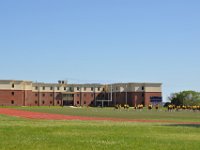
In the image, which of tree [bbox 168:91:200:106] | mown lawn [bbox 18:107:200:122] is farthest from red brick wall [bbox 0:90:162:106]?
mown lawn [bbox 18:107:200:122]

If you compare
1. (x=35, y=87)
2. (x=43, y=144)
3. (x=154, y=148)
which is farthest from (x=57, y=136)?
(x=35, y=87)

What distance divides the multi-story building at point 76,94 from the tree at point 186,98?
27.8 feet

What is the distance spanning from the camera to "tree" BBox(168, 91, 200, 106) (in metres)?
171

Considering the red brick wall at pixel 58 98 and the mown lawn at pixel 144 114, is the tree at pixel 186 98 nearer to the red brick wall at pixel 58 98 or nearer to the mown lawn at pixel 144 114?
the red brick wall at pixel 58 98

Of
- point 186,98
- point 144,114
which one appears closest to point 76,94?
point 186,98

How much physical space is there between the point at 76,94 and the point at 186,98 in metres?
42.7

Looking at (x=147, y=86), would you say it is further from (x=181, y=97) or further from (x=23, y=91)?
(x=23, y=91)

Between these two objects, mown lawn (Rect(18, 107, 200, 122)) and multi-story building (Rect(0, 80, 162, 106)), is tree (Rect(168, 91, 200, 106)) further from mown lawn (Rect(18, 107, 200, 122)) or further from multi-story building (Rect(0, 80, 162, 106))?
mown lawn (Rect(18, 107, 200, 122))

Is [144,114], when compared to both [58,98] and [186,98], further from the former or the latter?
[58,98]

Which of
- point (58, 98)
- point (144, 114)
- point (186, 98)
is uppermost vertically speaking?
point (58, 98)

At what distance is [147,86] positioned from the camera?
6590 inches

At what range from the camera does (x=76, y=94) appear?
183000mm

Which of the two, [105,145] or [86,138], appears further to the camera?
[86,138]

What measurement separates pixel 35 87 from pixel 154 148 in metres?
162
